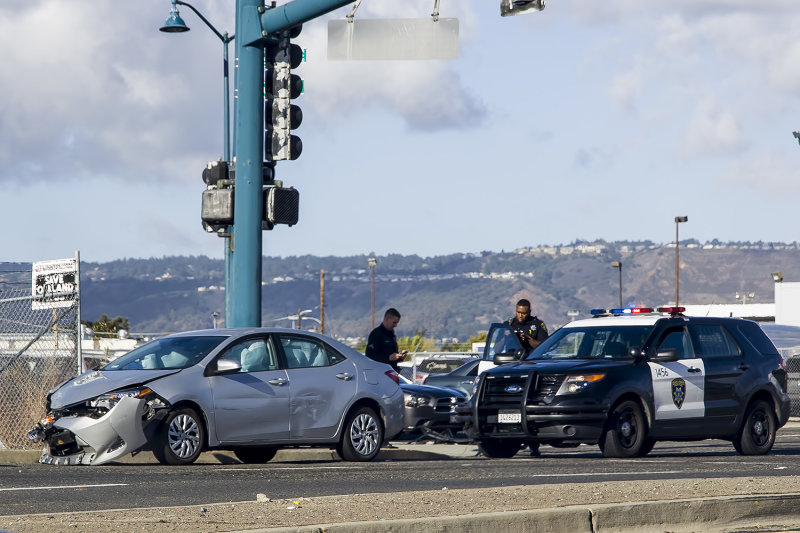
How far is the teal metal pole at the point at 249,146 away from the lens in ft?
51.4

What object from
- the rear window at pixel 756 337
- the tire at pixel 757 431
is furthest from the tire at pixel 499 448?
the rear window at pixel 756 337

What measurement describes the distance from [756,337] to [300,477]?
7.32m

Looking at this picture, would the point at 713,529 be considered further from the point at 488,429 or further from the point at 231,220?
the point at 231,220

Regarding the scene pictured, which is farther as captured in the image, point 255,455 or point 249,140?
point 249,140

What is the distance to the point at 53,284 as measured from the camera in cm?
1708

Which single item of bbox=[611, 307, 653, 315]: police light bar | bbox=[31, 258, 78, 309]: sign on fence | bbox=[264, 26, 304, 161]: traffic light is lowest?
bbox=[611, 307, 653, 315]: police light bar

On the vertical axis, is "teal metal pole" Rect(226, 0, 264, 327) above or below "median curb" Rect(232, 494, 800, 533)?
above

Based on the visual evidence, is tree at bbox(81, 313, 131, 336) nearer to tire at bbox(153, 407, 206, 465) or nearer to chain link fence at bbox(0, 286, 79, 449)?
chain link fence at bbox(0, 286, 79, 449)

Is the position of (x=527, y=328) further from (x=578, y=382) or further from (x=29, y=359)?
(x=29, y=359)

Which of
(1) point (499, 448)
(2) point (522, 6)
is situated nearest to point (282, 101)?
(2) point (522, 6)

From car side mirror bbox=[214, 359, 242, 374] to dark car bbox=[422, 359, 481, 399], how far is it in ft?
27.4

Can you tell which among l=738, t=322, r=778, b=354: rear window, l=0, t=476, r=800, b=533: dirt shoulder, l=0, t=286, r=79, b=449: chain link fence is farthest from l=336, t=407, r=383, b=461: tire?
l=738, t=322, r=778, b=354: rear window

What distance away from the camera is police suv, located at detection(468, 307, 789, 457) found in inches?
588

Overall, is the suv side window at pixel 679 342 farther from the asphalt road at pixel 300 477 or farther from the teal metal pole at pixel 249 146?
the teal metal pole at pixel 249 146
